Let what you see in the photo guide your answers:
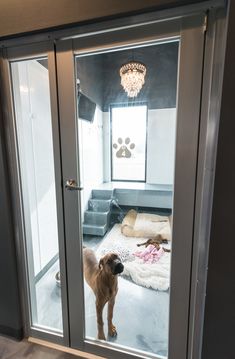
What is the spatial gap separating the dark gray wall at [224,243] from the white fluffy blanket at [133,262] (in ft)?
1.48

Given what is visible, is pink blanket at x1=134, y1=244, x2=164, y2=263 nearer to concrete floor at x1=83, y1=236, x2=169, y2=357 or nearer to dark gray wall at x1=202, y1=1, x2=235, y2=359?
concrete floor at x1=83, y1=236, x2=169, y2=357

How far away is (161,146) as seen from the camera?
3.90 ft

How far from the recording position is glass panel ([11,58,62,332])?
138 centimetres

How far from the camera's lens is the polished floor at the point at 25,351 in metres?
Answer: 1.37

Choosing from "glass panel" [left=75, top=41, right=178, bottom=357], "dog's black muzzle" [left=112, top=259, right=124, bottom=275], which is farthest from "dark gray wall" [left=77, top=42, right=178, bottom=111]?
"dog's black muzzle" [left=112, top=259, right=124, bottom=275]

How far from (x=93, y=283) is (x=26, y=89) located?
5.14ft

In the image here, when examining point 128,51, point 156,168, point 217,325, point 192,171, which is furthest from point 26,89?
point 217,325

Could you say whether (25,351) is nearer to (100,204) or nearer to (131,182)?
(100,204)

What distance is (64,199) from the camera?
1260mm

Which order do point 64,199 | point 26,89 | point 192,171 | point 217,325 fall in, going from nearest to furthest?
point 217,325 < point 192,171 < point 64,199 < point 26,89

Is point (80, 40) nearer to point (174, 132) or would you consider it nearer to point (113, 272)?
point (174, 132)

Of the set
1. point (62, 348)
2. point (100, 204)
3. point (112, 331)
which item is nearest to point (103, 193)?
point (100, 204)

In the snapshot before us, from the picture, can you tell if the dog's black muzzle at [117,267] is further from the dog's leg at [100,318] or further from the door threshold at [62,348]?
the door threshold at [62,348]

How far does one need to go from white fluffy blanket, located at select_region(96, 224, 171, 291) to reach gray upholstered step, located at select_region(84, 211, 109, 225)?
88mm
